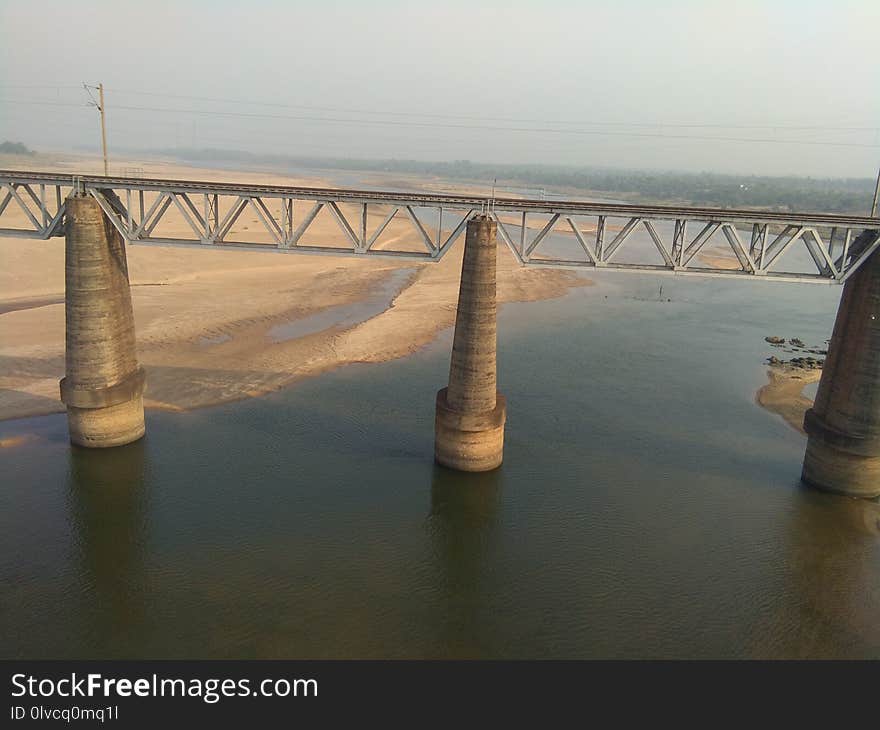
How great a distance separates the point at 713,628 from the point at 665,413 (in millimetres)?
14929

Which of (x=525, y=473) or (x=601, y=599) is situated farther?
(x=525, y=473)

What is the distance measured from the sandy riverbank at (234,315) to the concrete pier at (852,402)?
21948 mm

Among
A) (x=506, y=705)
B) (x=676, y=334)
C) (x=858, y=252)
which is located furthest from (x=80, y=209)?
(x=676, y=334)

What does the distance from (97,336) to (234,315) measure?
20.8 meters

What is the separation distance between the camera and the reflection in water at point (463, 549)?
57.9 ft

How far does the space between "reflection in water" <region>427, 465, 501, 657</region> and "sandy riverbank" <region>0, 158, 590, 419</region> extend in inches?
512

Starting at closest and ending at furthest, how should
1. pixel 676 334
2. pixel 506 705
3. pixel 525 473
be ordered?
pixel 506 705 < pixel 525 473 < pixel 676 334

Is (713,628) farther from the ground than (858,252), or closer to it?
closer to it

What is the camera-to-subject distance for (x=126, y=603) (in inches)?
712

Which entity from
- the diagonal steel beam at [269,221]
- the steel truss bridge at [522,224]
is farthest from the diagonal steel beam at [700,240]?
the diagonal steel beam at [269,221]

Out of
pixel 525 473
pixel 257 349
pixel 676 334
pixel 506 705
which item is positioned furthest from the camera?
pixel 676 334

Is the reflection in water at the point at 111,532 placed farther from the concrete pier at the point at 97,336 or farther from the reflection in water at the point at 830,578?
the reflection in water at the point at 830,578

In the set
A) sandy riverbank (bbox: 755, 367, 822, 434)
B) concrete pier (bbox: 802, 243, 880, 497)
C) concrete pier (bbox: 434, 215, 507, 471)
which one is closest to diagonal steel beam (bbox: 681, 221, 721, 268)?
concrete pier (bbox: 802, 243, 880, 497)

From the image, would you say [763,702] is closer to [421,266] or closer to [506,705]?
[506,705]
